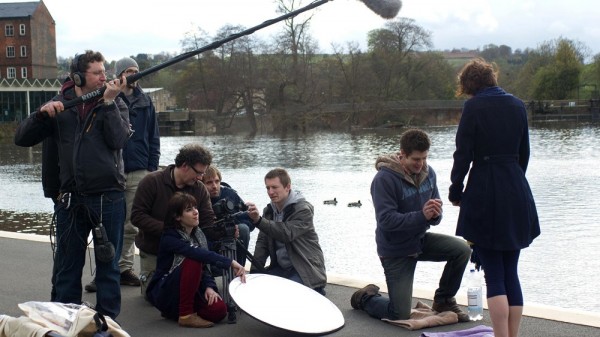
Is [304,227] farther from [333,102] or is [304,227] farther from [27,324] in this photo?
[333,102]

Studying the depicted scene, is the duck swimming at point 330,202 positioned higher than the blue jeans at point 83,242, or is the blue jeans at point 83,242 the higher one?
the blue jeans at point 83,242

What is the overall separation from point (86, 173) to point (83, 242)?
1.78 ft

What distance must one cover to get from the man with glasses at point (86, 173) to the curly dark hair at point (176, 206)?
46 centimetres

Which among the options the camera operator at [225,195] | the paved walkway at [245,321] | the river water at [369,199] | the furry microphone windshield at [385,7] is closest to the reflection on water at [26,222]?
the river water at [369,199]

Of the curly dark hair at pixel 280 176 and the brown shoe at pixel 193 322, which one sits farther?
the curly dark hair at pixel 280 176

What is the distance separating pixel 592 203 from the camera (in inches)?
781

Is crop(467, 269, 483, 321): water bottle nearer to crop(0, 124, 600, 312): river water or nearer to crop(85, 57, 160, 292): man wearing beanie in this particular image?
crop(0, 124, 600, 312): river water

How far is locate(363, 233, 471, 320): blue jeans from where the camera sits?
6.57 meters

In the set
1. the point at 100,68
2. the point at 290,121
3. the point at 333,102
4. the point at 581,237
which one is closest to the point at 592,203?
the point at 581,237

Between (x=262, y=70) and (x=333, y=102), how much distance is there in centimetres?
678

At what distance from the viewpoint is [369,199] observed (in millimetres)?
22047

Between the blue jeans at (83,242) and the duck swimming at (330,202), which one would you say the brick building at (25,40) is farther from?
the blue jeans at (83,242)

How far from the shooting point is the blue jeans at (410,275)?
6.57 metres

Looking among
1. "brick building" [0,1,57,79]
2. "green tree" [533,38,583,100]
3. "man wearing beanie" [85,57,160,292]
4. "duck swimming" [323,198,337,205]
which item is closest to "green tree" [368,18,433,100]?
"green tree" [533,38,583,100]
